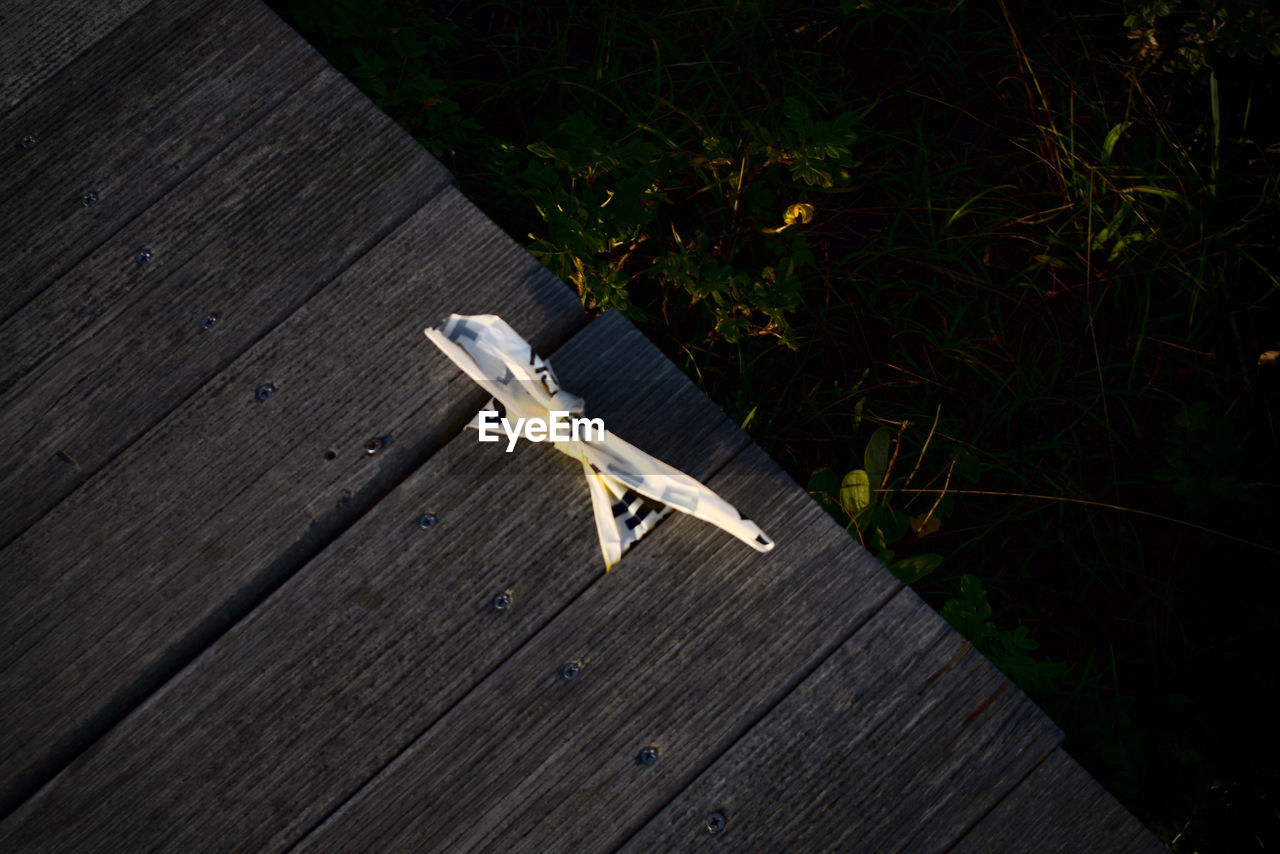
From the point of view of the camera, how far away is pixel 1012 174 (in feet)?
8.60

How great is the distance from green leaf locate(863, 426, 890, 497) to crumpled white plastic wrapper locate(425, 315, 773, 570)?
3.17 feet

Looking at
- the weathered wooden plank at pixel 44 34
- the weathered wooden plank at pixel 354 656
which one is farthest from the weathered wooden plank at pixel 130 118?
the weathered wooden plank at pixel 354 656

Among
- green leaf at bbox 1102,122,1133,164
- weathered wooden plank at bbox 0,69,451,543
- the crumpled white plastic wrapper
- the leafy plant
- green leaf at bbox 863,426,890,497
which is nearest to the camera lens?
the crumpled white plastic wrapper

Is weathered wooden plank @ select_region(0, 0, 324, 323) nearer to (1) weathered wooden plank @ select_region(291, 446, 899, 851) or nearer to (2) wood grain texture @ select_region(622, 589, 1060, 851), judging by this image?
(1) weathered wooden plank @ select_region(291, 446, 899, 851)

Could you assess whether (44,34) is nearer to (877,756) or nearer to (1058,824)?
(877,756)

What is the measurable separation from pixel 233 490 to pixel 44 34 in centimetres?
126

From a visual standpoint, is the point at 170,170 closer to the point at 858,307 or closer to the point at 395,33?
the point at 395,33

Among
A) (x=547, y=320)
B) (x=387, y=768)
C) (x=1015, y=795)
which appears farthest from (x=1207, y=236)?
(x=387, y=768)

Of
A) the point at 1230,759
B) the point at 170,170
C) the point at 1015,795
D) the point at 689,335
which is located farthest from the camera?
the point at 689,335

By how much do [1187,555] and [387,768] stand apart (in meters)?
2.42

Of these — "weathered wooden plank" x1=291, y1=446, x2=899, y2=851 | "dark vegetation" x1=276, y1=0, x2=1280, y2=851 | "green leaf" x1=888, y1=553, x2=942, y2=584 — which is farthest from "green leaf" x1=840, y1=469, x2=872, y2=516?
"weathered wooden plank" x1=291, y1=446, x2=899, y2=851
